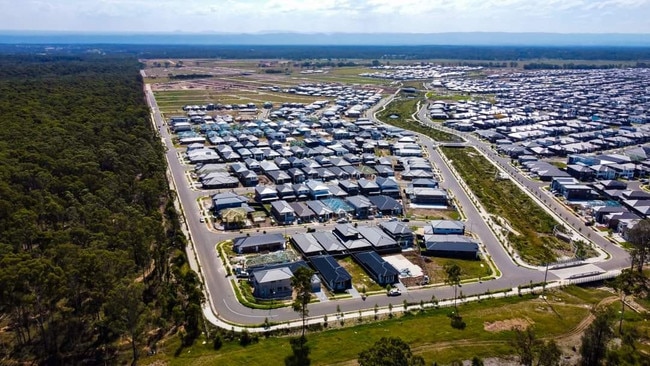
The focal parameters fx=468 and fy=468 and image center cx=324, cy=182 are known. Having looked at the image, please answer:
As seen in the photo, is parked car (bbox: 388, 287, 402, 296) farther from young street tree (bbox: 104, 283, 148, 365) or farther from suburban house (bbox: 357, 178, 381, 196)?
suburban house (bbox: 357, 178, 381, 196)

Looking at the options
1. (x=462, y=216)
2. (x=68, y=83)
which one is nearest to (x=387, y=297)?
(x=462, y=216)

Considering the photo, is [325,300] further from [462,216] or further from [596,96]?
[596,96]

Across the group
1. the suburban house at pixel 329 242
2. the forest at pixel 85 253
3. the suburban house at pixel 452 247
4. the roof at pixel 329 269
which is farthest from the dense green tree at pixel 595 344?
the forest at pixel 85 253

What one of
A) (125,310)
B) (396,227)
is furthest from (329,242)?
(125,310)

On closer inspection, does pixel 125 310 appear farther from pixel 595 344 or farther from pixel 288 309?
pixel 595 344

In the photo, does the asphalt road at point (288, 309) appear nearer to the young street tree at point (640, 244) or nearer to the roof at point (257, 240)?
the young street tree at point (640, 244)

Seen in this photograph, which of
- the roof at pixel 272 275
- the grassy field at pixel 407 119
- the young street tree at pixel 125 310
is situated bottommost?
the roof at pixel 272 275
